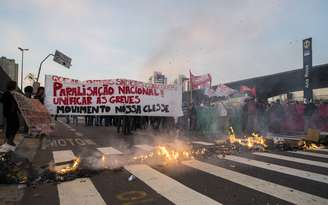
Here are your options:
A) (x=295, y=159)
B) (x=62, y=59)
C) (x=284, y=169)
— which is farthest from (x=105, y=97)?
(x=284, y=169)

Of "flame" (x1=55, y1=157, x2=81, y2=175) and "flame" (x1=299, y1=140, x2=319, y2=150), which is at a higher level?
"flame" (x1=299, y1=140, x2=319, y2=150)

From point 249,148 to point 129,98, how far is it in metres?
6.50

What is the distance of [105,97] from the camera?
1330 centimetres

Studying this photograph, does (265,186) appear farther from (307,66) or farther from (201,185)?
(307,66)

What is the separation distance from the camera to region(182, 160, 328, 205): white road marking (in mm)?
4094

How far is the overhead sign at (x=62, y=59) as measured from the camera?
63.6ft

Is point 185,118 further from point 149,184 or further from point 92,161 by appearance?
point 149,184

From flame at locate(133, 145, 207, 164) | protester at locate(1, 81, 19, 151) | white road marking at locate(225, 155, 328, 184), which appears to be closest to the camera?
white road marking at locate(225, 155, 328, 184)

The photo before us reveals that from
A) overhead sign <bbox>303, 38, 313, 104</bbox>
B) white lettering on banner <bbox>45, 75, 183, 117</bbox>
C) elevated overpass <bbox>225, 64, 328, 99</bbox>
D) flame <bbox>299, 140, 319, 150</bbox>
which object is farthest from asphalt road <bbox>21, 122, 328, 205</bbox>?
elevated overpass <bbox>225, 64, 328, 99</bbox>

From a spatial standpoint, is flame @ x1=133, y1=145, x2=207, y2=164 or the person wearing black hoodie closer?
flame @ x1=133, y1=145, x2=207, y2=164

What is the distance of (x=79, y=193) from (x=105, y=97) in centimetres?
909

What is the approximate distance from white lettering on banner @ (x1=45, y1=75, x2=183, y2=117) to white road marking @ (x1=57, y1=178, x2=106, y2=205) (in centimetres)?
809

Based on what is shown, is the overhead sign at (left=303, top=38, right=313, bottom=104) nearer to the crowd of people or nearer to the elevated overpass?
the crowd of people

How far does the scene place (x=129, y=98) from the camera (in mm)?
13609
